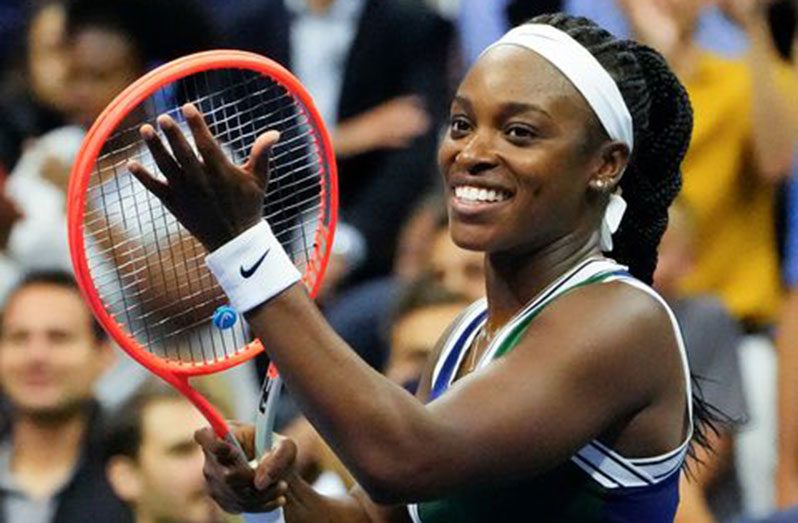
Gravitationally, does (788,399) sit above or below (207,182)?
below

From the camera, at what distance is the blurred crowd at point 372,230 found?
216 inches

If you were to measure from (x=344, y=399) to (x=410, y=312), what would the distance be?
286 cm

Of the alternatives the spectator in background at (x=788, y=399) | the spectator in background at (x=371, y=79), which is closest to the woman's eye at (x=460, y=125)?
the spectator in background at (x=788, y=399)

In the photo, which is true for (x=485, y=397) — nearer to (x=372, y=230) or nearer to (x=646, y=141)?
(x=646, y=141)

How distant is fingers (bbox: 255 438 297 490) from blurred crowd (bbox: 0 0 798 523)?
1.76 m

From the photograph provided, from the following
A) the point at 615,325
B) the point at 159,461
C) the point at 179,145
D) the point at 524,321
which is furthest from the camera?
the point at 159,461

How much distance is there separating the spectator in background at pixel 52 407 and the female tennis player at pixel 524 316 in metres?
2.11

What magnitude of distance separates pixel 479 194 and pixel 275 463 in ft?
1.84

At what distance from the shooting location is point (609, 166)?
3223 millimetres

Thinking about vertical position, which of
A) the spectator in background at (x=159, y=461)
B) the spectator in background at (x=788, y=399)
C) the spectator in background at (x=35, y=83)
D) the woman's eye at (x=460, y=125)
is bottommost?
the spectator in background at (x=788, y=399)

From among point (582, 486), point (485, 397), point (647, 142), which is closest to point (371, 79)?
point (647, 142)

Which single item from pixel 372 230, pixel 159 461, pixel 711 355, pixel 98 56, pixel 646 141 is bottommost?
pixel 711 355

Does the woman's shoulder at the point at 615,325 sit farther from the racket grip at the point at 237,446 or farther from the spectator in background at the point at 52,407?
the spectator in background at the point at 52,407

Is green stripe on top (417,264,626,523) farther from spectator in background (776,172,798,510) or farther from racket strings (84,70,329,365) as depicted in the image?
spectator in background (776,172,798,510)
